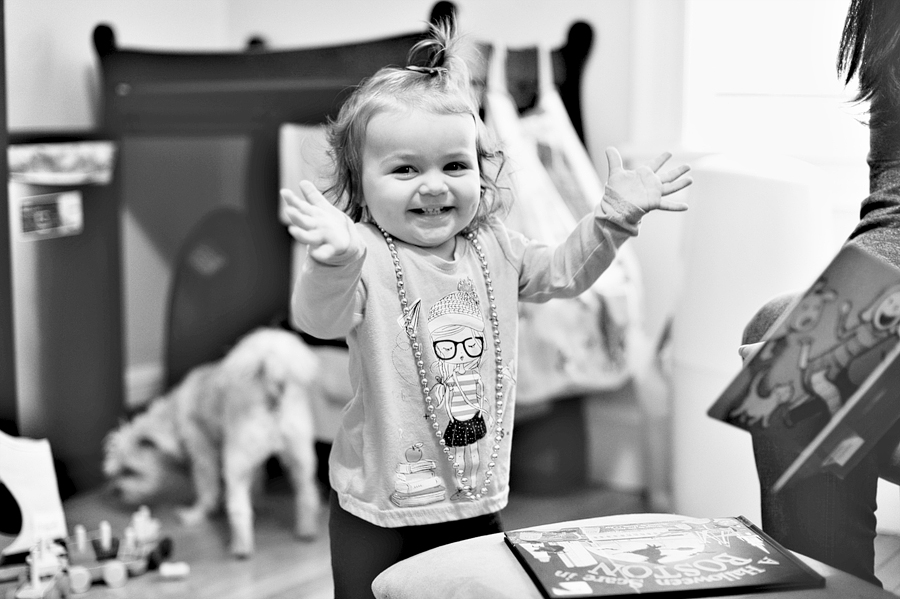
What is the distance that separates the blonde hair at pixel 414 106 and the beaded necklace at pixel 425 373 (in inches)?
2.2

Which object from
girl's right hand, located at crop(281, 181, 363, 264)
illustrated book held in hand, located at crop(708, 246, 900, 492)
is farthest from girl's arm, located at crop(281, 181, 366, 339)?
illustrated book held in hand, located at crop(708, 246, 900, 492)

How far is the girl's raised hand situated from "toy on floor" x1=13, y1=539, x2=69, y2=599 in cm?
102

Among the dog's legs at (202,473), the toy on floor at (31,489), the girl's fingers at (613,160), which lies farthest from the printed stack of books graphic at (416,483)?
the dog's legs at (202,473)

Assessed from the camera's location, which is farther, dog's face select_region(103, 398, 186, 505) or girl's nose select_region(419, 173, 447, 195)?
dog's face select_region(103, 398, 186, 505)

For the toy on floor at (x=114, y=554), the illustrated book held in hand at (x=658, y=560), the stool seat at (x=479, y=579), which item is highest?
the illustrated book held in hand at (x=658, y=560)

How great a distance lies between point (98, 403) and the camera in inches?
84.1

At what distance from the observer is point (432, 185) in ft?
3.05

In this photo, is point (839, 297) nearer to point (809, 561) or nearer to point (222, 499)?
point (809, 561)

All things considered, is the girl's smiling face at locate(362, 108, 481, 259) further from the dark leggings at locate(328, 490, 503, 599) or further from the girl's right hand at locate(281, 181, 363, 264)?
the dark leggings at locate(328, 490, 503, 599)

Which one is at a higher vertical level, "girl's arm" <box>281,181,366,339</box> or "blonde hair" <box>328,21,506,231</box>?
"blonde hair" <box>328,21,506,231</box>

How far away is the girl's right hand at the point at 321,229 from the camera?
2.71 ft

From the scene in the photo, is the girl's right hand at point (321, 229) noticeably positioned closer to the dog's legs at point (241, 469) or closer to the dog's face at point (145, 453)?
the dog's legs at point (241, 469)

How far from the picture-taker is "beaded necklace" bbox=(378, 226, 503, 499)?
3.14 ft

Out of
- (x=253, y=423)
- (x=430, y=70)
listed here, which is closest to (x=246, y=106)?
(x=253, y=423)
